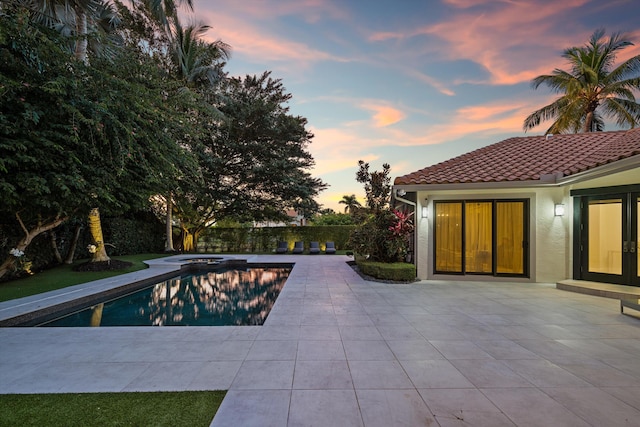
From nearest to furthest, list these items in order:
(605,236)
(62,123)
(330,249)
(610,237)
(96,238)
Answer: (62,123) → (610,237) → (605,236) → (96,238) → (330,249)

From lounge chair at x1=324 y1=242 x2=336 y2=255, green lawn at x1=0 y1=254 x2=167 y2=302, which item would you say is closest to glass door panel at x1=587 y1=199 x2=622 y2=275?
lounge chair at x1=324 y1=242 x2=336 y2=255

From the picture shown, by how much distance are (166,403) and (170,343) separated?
1626mm

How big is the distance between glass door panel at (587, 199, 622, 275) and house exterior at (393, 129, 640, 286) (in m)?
0.02

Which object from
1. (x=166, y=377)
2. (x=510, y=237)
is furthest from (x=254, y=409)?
(x=510, y=237)

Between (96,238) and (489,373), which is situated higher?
(96,238)

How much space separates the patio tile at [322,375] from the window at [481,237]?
6.88 metres

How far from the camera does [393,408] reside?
2.59m

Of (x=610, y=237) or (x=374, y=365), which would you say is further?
(x=610, y=237)

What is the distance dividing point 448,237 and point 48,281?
11.6 meters

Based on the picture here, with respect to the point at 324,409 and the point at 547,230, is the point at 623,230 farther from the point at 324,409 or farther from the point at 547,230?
the point at 324,409

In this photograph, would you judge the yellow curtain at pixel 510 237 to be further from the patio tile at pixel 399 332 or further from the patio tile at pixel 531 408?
the patio tile at pixel 531 408

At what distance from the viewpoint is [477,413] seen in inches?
99.2

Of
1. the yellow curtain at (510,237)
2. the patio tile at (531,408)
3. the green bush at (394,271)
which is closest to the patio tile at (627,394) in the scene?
the patio tile at (531,408)

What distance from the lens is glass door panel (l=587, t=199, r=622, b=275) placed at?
7629 millimetres
